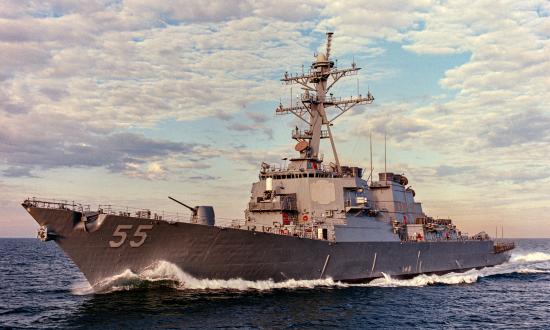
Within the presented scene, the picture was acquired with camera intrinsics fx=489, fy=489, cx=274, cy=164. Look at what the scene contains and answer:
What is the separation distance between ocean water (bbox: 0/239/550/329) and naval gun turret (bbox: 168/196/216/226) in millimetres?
2174

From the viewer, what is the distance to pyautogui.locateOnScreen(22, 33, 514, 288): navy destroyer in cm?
1958

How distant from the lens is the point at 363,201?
26703mm

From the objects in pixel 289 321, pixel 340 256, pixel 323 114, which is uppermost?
pixel 323 114

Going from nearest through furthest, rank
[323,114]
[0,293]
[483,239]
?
1. [0,293]
2. [323,114]
3. [483,239]

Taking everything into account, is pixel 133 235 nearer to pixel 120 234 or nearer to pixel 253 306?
pixel 120 234

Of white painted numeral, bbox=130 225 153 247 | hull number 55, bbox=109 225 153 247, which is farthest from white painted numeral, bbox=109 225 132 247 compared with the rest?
white painted numeral, bbox=130 225 153 247

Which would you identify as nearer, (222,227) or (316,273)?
(222,227)

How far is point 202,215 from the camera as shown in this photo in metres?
20.4

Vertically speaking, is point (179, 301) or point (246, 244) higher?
point (246, 244)

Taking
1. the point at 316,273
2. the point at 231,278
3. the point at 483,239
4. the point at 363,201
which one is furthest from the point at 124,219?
the point at 483,239

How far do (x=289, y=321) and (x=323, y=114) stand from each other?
53.0ft

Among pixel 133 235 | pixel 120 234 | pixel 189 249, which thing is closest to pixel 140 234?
pixel 133 235

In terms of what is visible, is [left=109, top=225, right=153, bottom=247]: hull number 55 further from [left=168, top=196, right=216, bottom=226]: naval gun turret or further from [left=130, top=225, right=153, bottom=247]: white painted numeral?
[left=168, top=196, right=216, bottom=226]: naval gun turret

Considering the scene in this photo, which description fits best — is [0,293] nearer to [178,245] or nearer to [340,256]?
[178,245]
